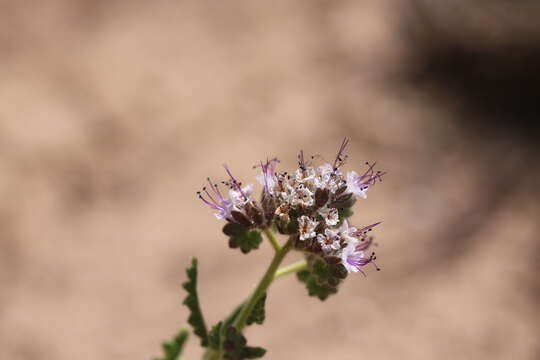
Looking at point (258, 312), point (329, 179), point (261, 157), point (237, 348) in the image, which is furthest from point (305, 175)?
point (261, 157)

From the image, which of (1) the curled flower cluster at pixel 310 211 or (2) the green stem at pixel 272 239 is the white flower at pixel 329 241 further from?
(2) the green stem at pixel 272 239

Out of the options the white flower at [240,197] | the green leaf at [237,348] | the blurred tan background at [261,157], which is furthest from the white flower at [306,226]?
the blurred tan background at [261,157]

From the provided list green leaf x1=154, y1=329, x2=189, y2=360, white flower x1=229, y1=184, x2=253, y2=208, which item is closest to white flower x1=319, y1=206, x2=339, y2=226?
white flower x1=229, y1=184, x2=253, y2=208

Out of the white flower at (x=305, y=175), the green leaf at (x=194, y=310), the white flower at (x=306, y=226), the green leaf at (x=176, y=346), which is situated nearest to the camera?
the white flower at (x=306, y=226)

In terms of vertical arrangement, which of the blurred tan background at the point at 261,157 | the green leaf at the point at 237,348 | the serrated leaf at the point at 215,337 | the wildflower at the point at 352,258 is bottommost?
the green leaf at the point at 237,348

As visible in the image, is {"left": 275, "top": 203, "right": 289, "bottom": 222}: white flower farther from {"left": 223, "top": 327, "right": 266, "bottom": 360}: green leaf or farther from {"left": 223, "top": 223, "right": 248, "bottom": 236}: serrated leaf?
{"left": 223, "top": 327, "right": 266, "bottom": 360}: green leaf

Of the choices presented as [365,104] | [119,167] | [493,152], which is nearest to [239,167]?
[119,167]
